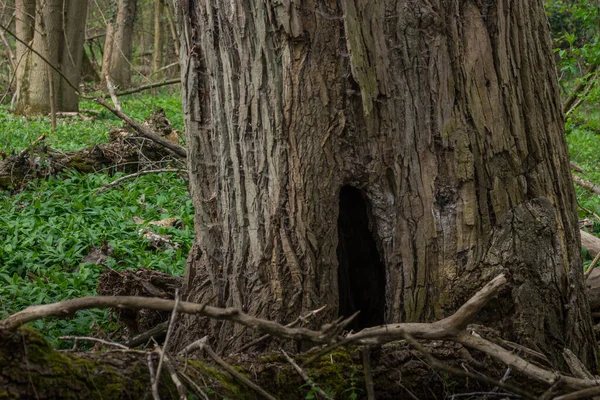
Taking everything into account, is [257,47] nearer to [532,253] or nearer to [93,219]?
[532,253]

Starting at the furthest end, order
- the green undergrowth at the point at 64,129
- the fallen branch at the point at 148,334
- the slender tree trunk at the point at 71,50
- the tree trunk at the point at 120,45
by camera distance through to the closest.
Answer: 1. the tree trunk at the point at 120,45
2. the slender tree trunk at the point at 71,50
3. the green undergrowth at the point at 64,129
4. the fallen branch at the point at 148,334

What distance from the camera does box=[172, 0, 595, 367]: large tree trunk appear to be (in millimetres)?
3162

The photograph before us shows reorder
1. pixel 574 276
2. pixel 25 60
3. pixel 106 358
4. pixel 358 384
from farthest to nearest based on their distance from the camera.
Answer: pixel 25 60
pixel 574 276
pixel 358 384
pixel 106 358

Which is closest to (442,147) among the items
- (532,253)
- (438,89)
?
(438,89)

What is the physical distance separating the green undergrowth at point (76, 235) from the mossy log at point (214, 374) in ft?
5.11

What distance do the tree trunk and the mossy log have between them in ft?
59.1

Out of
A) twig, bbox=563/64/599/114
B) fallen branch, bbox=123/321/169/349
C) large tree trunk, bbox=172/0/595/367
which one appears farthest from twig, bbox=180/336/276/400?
twig, bbox=563/64/599/114

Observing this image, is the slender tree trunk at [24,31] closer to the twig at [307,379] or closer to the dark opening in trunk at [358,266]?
the dark opening in trunk at [358,266]

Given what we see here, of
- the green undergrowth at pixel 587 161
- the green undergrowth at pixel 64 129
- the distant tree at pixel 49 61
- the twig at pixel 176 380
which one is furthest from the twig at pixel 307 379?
the distant tree at pixel 49 61

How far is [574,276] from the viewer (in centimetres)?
342

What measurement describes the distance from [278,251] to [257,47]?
0.91 m

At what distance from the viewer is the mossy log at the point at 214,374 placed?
2.19 metres

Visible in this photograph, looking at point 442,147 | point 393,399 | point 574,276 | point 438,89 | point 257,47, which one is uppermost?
point 257,47

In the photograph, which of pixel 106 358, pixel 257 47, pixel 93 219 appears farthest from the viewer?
Result: pixel 93 219
